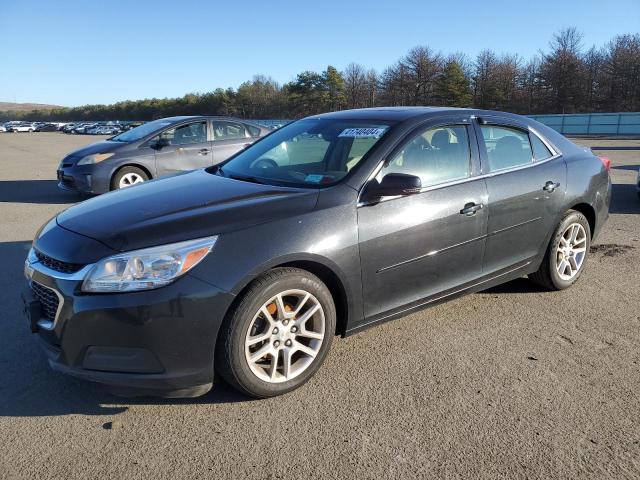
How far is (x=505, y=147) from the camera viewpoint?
13.0 ft

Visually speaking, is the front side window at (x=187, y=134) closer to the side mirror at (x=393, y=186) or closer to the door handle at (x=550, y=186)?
the door handle at (x=550, y=186)

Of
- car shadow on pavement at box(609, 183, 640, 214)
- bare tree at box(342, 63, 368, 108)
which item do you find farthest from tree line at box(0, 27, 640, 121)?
car shadow on pavement at box(609, 183, 640, 214)

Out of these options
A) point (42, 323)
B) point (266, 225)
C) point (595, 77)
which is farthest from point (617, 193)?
point (595, 77)

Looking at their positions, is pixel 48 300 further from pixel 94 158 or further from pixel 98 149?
pixel 98 149

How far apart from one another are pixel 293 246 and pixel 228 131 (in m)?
7.40

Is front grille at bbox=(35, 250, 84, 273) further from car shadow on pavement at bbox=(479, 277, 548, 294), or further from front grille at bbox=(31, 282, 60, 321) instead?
car shadow on pavement at bbox=(479, 277, 548, 294)

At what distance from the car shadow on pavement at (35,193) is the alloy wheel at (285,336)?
767cm

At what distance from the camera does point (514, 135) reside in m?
4.07

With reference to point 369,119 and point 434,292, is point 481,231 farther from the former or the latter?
point 369,119

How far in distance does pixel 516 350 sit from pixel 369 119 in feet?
6.33

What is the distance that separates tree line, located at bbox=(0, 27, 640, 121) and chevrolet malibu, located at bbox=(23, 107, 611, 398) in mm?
51316

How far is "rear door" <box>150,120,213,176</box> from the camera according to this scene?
29.5 feet

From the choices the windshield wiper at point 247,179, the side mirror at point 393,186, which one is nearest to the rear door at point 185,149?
the windshield wiper at point 247,179

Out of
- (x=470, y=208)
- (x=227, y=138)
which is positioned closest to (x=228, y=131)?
(x=227, y=138)
